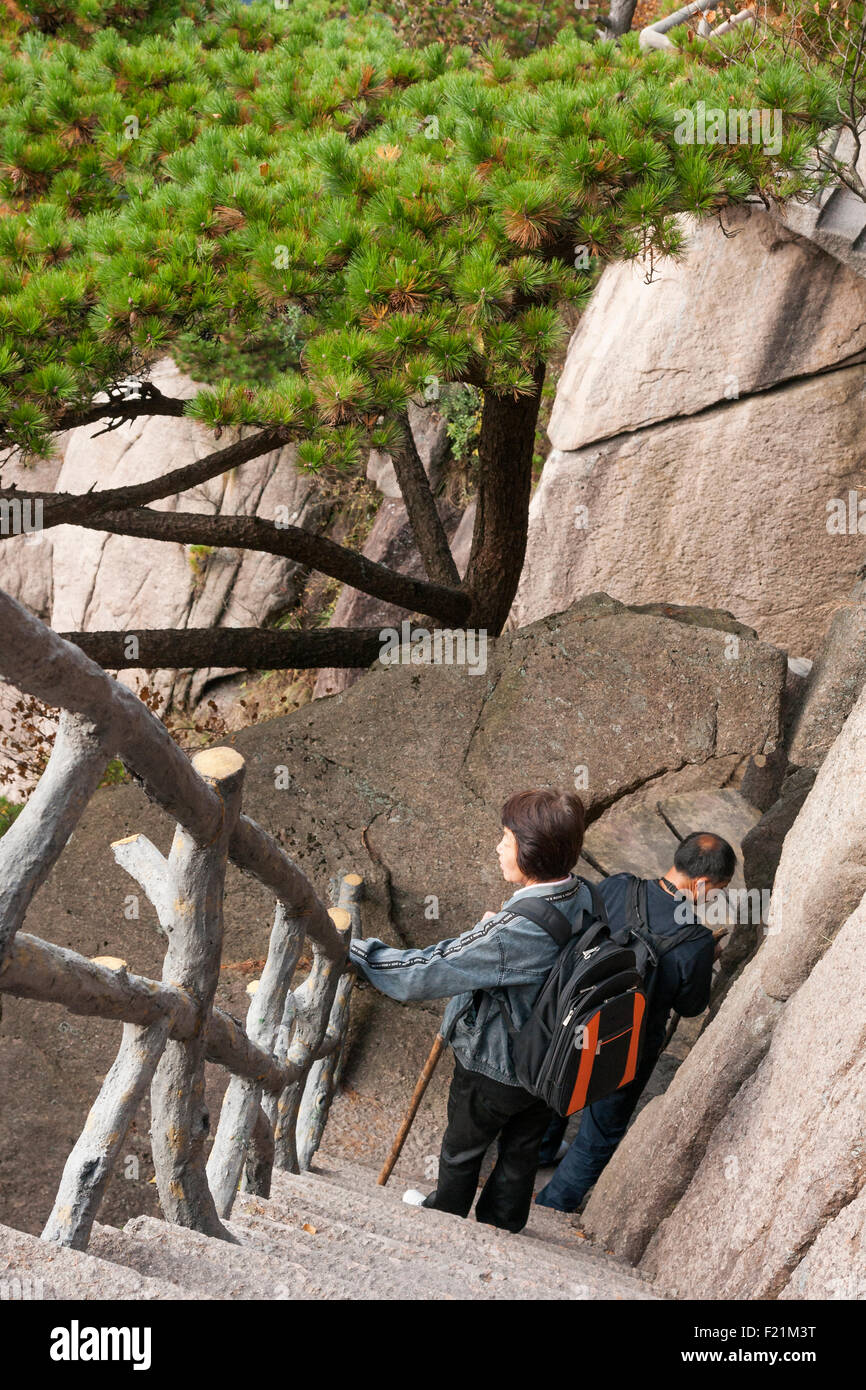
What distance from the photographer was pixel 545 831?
2.78 metres

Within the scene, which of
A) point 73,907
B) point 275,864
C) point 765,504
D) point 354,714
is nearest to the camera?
point 275,864

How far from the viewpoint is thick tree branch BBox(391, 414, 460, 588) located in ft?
23.2

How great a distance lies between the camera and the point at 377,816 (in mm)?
5148

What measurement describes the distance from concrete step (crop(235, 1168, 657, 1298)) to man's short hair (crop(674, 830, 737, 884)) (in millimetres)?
1266

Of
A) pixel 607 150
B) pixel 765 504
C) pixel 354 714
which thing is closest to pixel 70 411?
pixel 354 714

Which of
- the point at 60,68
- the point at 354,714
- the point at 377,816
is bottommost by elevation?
the point at 377,816

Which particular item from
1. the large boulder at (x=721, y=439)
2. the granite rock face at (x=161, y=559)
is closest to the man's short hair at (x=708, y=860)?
the large boulder at (x=721, y=439)

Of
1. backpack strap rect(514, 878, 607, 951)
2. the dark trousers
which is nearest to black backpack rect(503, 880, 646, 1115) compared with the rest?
backpack strap rect(514, 878, 607, 951)

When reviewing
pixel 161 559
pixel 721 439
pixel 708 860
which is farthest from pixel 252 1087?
pixel 161 559

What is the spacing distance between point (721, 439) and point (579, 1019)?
17.0 feet

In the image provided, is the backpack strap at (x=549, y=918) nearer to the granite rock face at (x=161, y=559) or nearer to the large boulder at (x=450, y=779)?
the large boulder at (x=450, y=779)

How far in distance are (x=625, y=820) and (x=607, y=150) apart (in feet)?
9.49

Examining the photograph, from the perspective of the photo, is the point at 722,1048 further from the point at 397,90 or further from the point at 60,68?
the point at 60,68

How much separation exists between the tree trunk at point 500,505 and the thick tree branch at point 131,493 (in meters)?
1.51
